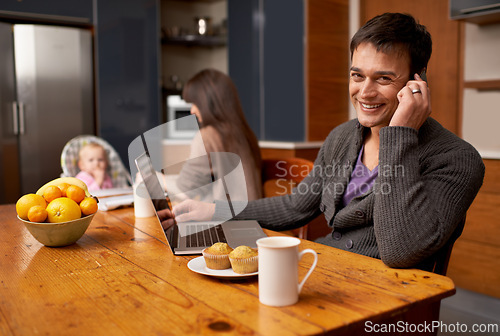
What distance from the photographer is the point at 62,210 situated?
118 centimetres

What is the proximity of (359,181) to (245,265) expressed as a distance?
60 centimetres

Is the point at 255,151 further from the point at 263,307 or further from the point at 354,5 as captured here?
the point at 354,5

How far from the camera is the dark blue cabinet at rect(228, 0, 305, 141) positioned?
4062mm

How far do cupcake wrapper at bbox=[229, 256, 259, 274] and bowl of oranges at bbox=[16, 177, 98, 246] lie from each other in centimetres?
50

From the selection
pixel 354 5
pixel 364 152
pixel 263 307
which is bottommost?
pixel 263 307

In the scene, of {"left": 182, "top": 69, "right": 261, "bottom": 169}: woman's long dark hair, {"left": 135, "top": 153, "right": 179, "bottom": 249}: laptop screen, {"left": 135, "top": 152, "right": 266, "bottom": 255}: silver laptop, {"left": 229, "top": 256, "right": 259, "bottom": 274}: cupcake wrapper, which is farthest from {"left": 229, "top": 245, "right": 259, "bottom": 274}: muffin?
{"left": 182, "top": 69, "right": 261, "bottom": 169}: woman's long dark hair

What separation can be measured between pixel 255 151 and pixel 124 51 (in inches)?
95.5

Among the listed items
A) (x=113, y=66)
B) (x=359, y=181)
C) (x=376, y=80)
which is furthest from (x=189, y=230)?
(x=113, y=66)

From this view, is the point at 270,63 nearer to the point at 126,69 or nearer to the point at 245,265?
the point at 126,69

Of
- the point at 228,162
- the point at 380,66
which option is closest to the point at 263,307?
the point at 380,66

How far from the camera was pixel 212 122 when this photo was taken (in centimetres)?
232

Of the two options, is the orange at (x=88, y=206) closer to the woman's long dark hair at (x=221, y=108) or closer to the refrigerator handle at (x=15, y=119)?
the woman's long dark hair at (x=221, y=108)

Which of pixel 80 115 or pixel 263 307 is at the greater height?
pixel 80 115

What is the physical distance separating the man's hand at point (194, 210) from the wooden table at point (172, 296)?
0.72ft
